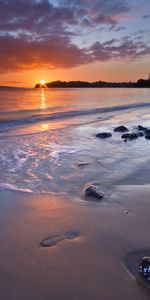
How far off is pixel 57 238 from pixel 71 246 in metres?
0.27

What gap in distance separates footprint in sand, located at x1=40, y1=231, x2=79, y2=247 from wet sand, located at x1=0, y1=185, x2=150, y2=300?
0.03 m

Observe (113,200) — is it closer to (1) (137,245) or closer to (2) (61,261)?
(1) (137,245)

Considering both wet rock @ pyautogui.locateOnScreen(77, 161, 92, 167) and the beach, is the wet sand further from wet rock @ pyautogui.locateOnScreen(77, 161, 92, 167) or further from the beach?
wet rock @ pyautogui.locateOnScreen(77, 161, 92, 167)

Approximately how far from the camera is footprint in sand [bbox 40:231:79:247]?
3.48 metres

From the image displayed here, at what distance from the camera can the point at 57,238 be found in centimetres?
362

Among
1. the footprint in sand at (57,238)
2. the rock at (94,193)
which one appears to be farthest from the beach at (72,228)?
the rock at (94,193)

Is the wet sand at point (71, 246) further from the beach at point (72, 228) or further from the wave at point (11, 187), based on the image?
the wave at point (11, 187)

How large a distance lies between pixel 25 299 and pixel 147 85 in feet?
549

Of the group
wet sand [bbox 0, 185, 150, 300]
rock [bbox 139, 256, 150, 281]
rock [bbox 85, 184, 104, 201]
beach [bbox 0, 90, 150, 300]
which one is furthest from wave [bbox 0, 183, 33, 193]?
rock [bbox 139, 256, 150, 281]

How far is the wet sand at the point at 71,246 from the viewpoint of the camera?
2.71 metres

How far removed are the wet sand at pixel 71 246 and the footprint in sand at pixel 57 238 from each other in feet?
0.08

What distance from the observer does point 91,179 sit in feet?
20.1

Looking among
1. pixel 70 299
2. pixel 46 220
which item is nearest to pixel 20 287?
pixel 70 299

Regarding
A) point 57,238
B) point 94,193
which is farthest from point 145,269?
point 94,193
